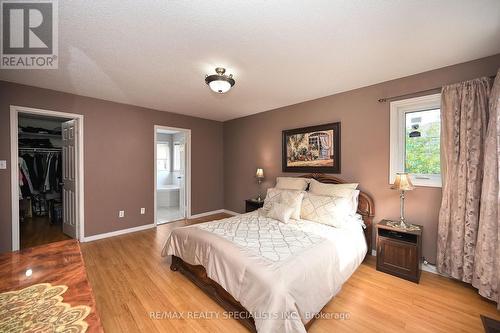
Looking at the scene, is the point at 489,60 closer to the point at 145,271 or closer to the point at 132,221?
the point at 145,271

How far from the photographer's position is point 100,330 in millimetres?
816

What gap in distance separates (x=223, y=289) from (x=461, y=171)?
9.13 ft

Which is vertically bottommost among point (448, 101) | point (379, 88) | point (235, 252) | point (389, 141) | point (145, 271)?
point (145, 271)

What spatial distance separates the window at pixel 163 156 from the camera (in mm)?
6909

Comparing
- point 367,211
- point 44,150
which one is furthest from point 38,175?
point 367,211

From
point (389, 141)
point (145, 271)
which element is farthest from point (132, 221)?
point (389, 141)

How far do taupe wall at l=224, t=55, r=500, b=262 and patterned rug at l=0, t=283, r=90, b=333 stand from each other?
3.17 metres

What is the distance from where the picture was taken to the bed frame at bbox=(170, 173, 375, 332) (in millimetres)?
1778

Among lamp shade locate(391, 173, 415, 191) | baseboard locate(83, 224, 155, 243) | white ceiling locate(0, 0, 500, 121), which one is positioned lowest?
baseboard locate(83, 224, 155, 243)

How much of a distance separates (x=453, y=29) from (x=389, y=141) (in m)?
1.35

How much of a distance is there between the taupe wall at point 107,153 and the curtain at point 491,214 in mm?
4732

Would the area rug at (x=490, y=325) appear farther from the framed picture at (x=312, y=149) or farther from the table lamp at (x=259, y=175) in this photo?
the table lamp at (x=259, y=175)

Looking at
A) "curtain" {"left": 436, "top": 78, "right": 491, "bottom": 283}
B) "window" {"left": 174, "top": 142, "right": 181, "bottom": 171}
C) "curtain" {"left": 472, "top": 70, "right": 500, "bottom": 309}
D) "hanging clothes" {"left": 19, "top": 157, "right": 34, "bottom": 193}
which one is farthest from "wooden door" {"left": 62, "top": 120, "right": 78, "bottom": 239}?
"curtain" {"left": 472, "top": 70, "right": 500, "bottom": 309}

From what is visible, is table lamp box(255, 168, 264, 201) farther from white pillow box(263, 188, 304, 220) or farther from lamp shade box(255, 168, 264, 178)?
white pillow box(263, 188, 304, 220)
